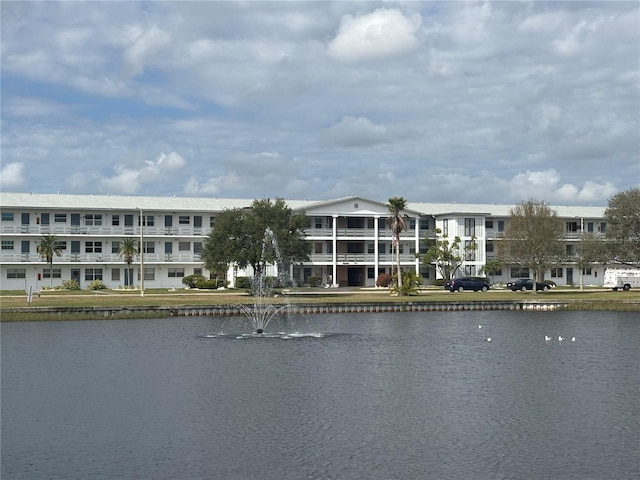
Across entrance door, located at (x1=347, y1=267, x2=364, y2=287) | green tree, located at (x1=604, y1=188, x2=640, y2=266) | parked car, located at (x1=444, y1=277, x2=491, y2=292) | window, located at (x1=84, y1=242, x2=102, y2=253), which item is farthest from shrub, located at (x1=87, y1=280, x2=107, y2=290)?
green tree, located at (x1=604, y1=188, x2=640, y2=266)

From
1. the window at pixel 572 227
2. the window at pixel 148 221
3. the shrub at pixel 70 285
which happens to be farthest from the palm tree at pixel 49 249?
the window at pixel 572 227

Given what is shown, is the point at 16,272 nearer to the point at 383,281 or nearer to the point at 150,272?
Result: the point at 150,272

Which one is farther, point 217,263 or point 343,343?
point 217,263

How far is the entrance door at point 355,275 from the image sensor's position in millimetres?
106550

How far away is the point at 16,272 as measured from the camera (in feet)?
315

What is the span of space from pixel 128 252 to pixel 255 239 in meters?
23.9

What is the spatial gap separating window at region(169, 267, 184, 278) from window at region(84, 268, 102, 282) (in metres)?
8.45

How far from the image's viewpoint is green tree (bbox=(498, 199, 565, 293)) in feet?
290

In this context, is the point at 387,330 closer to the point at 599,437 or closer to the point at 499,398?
the point at 499,398

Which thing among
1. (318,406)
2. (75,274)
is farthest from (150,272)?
(318,406)

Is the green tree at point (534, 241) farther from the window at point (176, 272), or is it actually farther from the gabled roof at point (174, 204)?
the window at point (176, 272)

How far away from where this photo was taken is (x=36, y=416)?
1076 inches

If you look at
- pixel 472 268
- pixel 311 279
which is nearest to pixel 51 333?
pixel 311 279

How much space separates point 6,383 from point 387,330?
89.3ft
